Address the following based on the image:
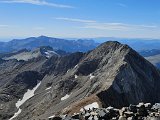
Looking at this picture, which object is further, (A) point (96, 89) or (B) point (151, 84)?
(B) point (151, 84)

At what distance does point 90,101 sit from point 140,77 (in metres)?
72.0

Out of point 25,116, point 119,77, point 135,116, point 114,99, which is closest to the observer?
point 135,116

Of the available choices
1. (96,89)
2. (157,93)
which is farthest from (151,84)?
(96,89)

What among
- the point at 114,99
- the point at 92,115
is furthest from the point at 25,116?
the point at 92,115

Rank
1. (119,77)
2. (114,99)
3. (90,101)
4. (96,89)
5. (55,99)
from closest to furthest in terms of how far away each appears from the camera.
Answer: (90,101) < (114,99) < (96,89) < (119,77) < (55,99)

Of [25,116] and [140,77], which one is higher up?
[140,77]

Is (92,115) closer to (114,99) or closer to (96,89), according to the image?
(114,99)

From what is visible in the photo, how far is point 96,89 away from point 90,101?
3113 cm

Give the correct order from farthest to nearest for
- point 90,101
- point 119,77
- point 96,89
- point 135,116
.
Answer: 1. point 119,77
2. point 96,89
3. point 90,101
4. point 135,116

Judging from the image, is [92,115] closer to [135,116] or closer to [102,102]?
[135,116]

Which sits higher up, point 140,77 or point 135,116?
point 135,116

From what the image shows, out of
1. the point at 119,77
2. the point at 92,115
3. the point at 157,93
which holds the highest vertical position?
the point at 92,115

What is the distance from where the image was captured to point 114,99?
463 ft

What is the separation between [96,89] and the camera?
153 meters
